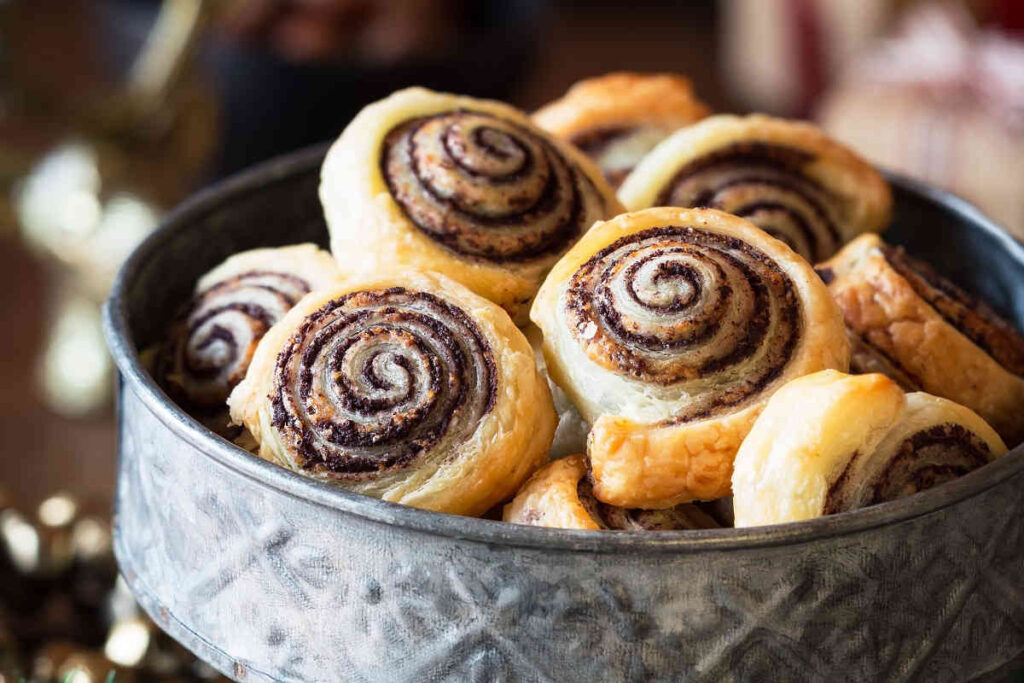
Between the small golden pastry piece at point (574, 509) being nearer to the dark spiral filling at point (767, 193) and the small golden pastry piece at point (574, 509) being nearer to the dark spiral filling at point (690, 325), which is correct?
the dark spiral filling at point (690, 325)

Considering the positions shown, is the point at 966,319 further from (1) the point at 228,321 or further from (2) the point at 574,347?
(1) the point at 228,321

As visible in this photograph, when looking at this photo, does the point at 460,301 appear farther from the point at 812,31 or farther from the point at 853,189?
the point at 812,31

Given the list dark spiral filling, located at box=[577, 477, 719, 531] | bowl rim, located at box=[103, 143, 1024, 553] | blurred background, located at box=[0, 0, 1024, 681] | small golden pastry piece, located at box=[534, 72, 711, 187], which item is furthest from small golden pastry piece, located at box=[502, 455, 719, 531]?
blurred background, located at box=[0, 0, 1024, 681]

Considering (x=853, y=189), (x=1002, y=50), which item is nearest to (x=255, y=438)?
(x=853, y=189)

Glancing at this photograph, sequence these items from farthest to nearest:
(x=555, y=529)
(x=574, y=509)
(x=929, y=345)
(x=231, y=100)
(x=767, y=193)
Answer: (x=231, y=100) → (x=767, y=193) → (x=929, y=345) → (x=574, y=509) → (x=555, y=529)

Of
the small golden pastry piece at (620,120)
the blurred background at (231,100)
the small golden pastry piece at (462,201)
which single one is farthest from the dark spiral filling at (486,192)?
the blurred background at (231,100)

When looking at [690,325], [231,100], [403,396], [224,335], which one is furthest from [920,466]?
[231,100]
